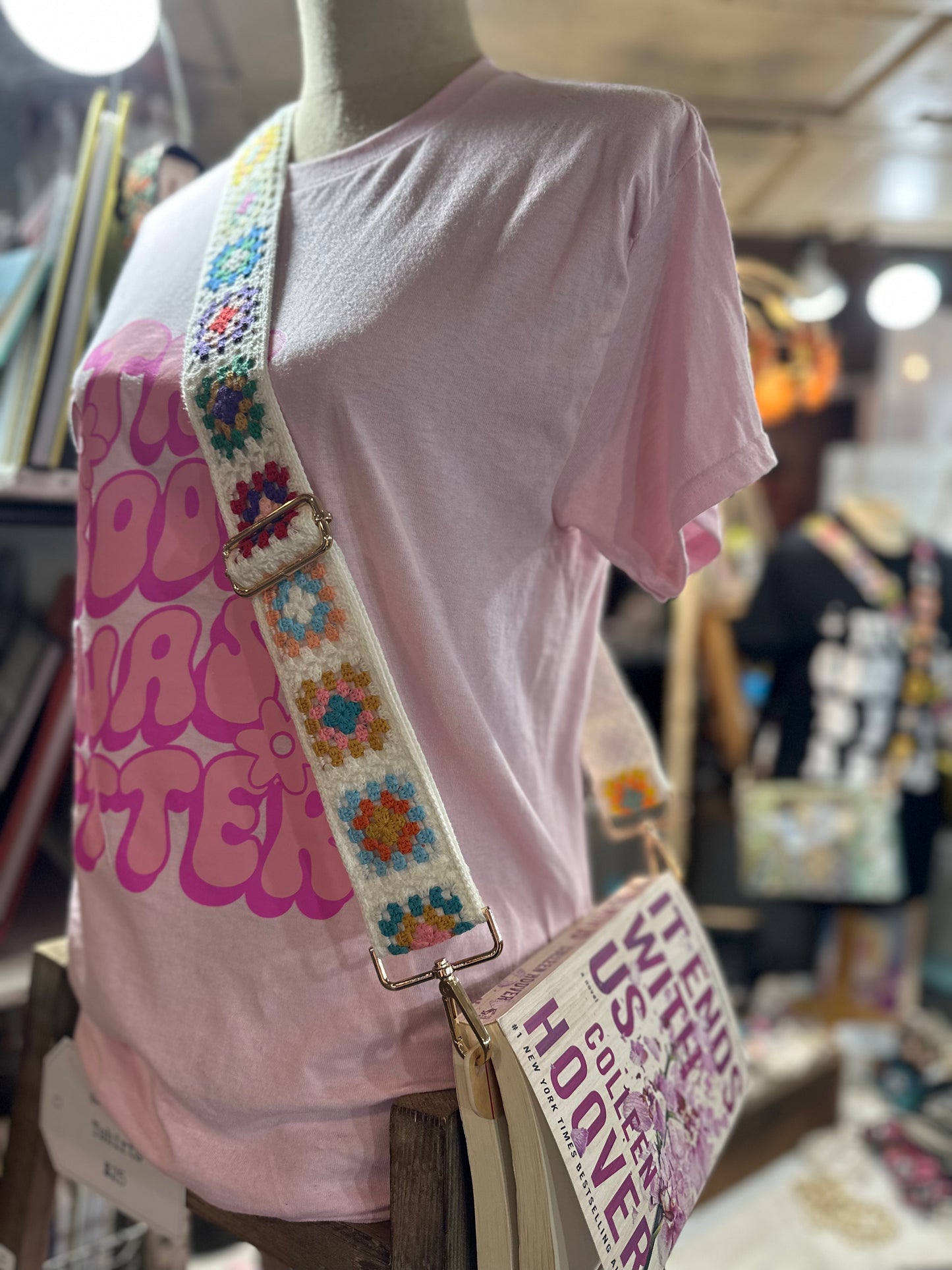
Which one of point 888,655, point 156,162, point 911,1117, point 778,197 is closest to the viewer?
point 156,162

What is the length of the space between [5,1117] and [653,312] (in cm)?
120

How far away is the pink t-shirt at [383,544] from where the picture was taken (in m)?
0.56

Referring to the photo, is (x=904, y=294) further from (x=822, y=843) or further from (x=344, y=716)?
(x=344, y=716)

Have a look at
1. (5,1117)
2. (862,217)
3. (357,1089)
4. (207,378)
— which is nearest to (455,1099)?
(357,1089)

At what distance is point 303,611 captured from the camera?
545mm

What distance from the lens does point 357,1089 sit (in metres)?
0.56

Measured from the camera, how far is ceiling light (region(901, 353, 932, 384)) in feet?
8.93

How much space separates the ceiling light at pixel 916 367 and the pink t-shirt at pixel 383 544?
2427 mm

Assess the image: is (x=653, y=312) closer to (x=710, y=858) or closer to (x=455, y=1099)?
(x=455, y=1099)

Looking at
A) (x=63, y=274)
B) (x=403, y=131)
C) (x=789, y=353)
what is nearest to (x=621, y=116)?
(x=403, y=131)

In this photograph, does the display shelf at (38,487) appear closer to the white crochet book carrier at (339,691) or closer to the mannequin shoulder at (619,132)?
the white crochet book carrier at (339,691)

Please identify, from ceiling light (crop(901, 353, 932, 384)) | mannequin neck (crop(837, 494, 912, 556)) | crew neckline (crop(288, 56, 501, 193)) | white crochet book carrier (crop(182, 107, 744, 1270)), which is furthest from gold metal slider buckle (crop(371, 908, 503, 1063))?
ceiling light (crop(901, 353, 932, 384))

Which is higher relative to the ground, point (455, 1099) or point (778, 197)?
point (778, 197)

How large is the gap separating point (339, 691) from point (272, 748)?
82mm
